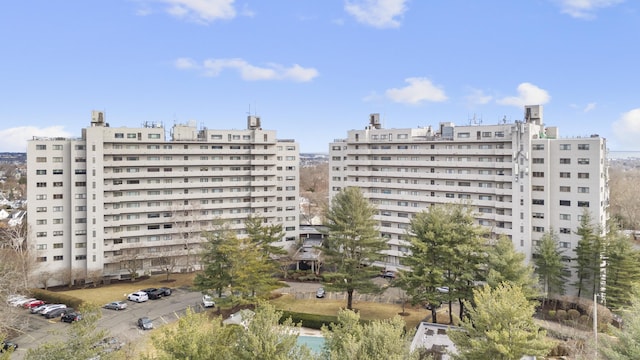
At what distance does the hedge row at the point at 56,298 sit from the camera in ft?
148

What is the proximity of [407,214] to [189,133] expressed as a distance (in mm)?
31034

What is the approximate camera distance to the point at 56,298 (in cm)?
4628

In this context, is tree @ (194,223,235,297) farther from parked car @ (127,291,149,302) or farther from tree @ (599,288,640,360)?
tree @ (599,288,640,360)

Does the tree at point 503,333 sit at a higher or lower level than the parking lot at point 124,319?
higher

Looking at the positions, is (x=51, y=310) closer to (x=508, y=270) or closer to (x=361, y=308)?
(x=361, y=308)

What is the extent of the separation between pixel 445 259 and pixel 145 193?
39725 mm

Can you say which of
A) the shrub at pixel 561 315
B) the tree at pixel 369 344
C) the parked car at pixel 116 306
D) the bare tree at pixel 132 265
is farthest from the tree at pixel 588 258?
the bare tree at pixel 132 265

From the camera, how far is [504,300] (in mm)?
21891

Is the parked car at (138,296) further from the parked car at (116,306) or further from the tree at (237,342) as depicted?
the tree at (237,342)

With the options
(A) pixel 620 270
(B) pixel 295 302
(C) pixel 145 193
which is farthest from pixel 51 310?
(A) pixel 620 270

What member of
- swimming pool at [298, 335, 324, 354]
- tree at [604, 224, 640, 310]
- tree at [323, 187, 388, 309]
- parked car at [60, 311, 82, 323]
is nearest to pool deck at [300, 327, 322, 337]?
swimming pool at [298, 335, 324, 354]

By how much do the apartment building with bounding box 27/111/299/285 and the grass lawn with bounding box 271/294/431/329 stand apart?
1328cm

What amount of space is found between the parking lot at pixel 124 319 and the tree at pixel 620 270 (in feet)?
123

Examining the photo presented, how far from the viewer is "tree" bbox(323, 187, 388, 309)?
3997cm
